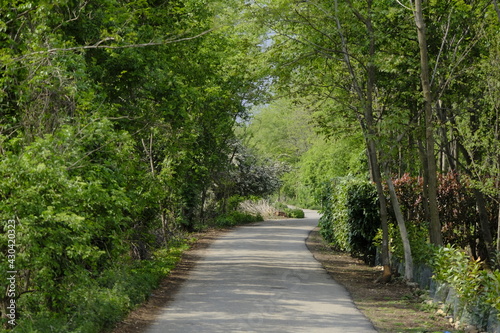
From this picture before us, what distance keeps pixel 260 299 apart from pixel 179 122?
19.3 ft

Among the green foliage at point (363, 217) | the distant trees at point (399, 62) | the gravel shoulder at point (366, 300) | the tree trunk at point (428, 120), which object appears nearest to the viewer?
the gravel shoulder at point (366, 300)

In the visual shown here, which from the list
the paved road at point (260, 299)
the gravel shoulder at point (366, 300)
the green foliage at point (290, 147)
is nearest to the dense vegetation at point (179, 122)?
the gravel shoulder at point (366, 300)

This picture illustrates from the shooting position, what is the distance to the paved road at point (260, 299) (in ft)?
31.7

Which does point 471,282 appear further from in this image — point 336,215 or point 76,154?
point 336,215

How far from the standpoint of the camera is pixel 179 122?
1611 centimetres

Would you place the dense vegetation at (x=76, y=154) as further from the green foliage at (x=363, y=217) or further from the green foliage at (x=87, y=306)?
the green foliage at (x=363, y=217)

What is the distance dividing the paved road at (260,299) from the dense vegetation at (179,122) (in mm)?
1007

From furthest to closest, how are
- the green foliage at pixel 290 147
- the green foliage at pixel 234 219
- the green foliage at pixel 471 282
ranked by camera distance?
the green foliage at pixel 290 147, the green foliage at pixel 234 219, the green foliage at pixel 471 282

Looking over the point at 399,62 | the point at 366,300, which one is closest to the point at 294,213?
the point at 399,62

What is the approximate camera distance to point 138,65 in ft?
42.3

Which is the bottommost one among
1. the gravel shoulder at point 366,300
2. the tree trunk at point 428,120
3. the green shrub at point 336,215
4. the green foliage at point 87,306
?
the gravel shoulder at point 366,300

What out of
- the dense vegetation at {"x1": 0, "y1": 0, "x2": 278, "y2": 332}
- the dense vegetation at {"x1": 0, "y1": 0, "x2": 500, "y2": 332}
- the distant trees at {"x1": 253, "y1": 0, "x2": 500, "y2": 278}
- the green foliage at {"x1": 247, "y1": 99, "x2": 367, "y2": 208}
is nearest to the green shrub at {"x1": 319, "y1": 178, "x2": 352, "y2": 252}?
the dense vegetation at {"x1": 0, "y1": 0, "x2": 500, "y2": 332}

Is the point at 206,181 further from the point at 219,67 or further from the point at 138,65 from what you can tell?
the point at 138,65

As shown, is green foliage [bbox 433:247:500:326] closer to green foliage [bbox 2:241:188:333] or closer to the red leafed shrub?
green foliage [bbox 2:241:188:333]
